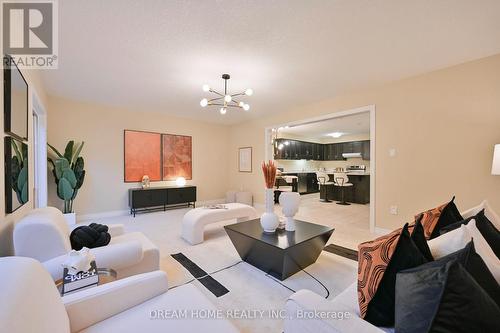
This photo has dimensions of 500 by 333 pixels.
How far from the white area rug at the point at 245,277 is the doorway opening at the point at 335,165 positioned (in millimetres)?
999

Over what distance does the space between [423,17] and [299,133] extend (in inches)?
249

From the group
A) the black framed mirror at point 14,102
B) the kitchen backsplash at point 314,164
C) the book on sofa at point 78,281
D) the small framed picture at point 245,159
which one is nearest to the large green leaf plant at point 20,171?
the black framed mirror at point 14,102

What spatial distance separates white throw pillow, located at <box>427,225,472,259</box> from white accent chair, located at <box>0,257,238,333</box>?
41.4 inches

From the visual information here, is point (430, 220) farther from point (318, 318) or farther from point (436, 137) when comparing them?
point (436, 137)

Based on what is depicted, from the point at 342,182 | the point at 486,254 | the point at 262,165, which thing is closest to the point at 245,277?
the point at 262,165

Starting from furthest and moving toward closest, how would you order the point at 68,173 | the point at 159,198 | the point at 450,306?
1. the point at 159,198
2. the point at 68,173
3. the point at 450,306

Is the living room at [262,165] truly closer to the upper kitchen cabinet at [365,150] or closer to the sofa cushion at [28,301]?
the sofa cushion at [28,301]

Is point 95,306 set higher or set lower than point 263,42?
lower

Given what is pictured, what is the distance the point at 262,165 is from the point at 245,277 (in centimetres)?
121

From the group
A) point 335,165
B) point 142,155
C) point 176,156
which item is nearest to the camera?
point 142,155

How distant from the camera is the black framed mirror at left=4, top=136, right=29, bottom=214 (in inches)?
58.0

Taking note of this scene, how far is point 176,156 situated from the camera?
5.86 metres

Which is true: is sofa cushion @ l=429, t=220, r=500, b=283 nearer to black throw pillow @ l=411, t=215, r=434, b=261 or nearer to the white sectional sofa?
black throw pillow @ l=411, t=215, r=434, b=261

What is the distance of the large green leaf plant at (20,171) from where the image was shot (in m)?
1.63
